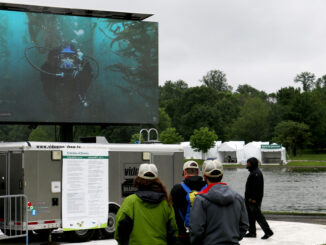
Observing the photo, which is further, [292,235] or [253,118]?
[253,118]

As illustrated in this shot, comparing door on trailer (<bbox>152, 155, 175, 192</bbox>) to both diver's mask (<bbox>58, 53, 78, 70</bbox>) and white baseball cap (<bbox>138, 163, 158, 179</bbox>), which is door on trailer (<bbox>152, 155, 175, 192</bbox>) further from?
white baseball cap (<bbox>138, 163, 158, 179</bbox>)

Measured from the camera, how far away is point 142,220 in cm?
579

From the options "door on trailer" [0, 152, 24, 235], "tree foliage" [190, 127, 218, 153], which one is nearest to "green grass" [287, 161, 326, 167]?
"tree foliage" [190, 127, 218, 153]

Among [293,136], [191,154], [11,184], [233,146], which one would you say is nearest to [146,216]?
[11,184]

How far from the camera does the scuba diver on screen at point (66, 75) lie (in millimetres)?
18422

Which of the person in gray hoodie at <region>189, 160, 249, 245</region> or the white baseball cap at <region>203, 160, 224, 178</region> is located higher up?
the white baseball cap at <region>203, 160, 224, 178</region>

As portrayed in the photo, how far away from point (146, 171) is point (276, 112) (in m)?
128

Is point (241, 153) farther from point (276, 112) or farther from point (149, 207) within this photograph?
point (149, 207)

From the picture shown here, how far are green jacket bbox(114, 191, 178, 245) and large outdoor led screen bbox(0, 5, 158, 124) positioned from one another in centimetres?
1258

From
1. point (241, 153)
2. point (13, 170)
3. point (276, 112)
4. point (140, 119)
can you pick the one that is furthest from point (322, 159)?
point (13, 170)

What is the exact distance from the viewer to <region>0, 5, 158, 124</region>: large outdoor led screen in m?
18.1

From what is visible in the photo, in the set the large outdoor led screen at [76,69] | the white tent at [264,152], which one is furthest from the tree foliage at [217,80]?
the large outdoor led screen at [76,69]

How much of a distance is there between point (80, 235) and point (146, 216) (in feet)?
27.3

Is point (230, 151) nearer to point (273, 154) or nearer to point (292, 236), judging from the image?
point (273, 154)
